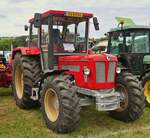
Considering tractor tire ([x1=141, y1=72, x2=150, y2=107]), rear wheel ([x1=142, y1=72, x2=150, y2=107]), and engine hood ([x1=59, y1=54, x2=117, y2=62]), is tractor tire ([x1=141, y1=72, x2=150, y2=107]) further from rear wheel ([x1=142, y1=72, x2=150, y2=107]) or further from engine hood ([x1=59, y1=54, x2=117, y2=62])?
engine hood ([x1=59, y1=54, x2=117, y2=62])

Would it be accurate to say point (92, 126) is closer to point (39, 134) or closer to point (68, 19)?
point (39, 134)

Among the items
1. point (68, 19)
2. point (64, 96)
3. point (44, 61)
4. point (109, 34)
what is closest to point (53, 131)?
point (64, 96)

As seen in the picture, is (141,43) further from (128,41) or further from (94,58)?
(94,58)

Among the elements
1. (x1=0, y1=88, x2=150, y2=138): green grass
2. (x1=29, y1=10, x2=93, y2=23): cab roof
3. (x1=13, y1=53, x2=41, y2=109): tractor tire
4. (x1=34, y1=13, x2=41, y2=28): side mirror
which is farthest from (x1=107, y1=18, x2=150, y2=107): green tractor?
(x1=34, y1=13, x2=41, y2=28): side mirror

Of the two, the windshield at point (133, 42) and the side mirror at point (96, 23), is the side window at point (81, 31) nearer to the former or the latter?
the side mirror at point (96, 23)

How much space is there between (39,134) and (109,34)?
5.51 m

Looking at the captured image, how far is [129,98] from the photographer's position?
8.03 m

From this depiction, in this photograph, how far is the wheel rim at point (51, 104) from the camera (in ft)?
25.3

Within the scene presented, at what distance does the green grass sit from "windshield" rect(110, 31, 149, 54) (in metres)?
2.03

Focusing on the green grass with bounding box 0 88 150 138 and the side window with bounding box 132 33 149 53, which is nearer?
the green grass with bounding box 0 88 150 138

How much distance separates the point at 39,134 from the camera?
721 cm

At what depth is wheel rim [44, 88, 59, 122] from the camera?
770 centimetres

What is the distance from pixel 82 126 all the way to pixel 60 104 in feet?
3.43

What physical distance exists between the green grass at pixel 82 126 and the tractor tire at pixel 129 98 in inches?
8.1
